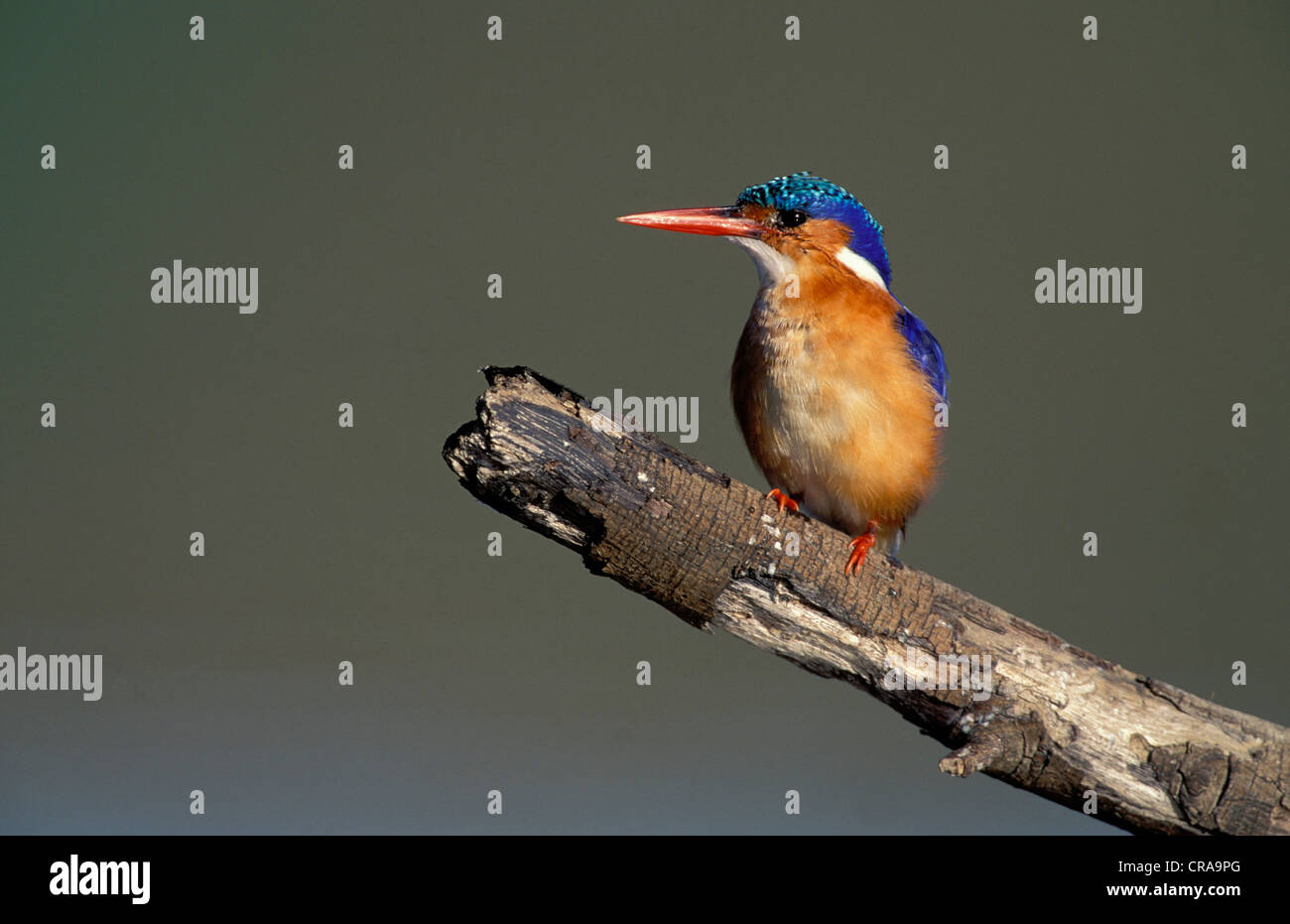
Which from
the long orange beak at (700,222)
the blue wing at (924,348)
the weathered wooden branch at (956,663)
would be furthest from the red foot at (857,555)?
the long orange beak at (700,222)

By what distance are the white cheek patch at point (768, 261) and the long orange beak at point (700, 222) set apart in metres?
0.02

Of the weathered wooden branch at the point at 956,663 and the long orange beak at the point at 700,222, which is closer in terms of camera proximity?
the weathered wooden branch at the point at 956,663

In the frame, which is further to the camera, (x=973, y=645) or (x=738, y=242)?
(x=738, y=242)

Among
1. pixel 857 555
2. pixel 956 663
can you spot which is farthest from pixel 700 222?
pixel 956 663

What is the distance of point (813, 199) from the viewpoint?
99.5 inches

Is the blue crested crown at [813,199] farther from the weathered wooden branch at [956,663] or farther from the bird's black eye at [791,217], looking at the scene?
the weathered wooden branch at [956,663]

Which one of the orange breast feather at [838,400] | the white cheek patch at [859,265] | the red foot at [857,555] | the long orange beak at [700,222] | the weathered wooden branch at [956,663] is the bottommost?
the weathered wooden branch at [956,663]

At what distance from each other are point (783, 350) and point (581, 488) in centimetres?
69

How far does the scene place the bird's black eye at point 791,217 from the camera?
8.29ft

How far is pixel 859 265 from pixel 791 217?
0.19 metres

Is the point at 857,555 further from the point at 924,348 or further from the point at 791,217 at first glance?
the point at 791,217
